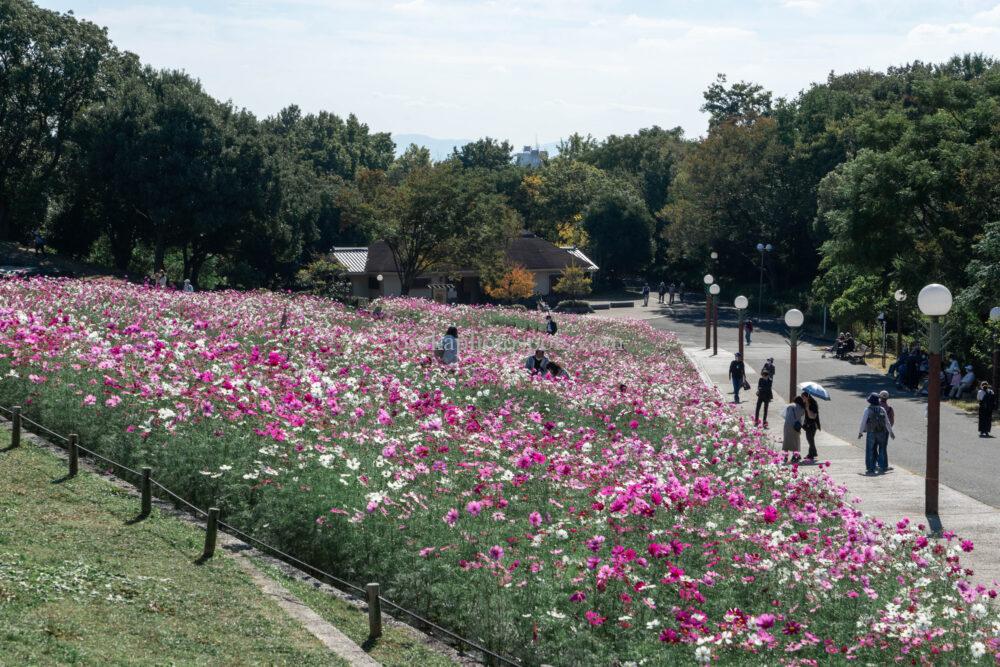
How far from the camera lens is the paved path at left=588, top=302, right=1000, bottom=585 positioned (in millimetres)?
15250

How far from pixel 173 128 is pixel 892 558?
46013 millimetres

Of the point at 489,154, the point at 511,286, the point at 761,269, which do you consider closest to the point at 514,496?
the point at 511,286

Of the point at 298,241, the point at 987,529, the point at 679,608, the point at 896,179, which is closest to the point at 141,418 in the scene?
the point at 679,608

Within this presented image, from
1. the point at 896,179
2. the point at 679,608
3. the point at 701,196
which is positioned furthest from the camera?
the point at 701,196

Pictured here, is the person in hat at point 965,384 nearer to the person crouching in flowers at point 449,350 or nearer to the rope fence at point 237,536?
the person crouching in flowers at point 449,350

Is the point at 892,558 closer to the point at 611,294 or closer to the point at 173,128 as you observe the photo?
the point at 173,128

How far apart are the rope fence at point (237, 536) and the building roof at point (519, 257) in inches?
1936

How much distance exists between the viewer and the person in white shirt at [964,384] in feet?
102

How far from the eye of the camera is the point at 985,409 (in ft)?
78.5

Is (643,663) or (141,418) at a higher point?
(141,418)

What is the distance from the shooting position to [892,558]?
11.2 metres

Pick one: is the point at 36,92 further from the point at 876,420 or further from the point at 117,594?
the point at 117,594

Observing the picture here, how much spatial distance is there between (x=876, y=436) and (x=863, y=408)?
434 inches

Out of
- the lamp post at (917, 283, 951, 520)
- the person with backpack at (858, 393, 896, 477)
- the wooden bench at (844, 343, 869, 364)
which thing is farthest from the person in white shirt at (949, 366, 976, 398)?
the lamp post at (917, 283, 951, 520)
